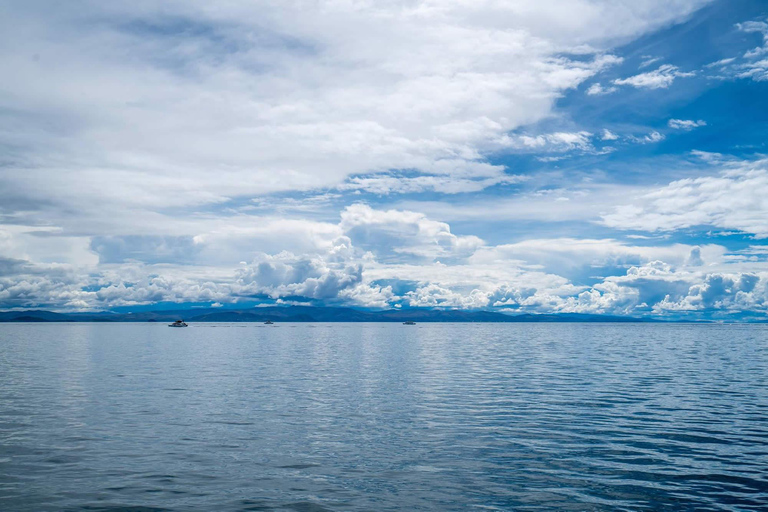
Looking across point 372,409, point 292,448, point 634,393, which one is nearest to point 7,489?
point 292,448

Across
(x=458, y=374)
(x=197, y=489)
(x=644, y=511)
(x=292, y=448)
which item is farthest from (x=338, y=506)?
(x=458, y=374)

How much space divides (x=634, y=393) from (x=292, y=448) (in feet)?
131

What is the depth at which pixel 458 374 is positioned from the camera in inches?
3029

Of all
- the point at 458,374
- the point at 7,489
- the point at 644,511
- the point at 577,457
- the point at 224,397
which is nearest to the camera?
the point at 644,511

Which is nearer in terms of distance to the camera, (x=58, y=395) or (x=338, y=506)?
(x=338, y=506)

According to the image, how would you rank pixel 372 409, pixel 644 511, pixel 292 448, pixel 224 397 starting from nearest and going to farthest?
pixel 644 511 < pixel 292 448 < pixel 372 409 < pixel 224 397

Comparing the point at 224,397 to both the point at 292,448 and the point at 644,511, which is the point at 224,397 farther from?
the point at 644,511

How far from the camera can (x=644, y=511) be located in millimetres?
22875

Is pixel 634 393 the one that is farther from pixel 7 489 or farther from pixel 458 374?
pixel 7 489

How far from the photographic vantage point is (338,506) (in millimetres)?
23562

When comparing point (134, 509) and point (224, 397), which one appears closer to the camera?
point (134, 509)

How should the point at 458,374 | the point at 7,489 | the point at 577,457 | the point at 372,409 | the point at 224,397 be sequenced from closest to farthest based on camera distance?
the point at 7,489, the point at 577,457, the point at 372,409, the point at 224,397, the point at 458,374

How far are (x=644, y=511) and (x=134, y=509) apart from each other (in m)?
22.4

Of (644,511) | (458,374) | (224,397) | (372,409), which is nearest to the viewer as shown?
(644,511)
